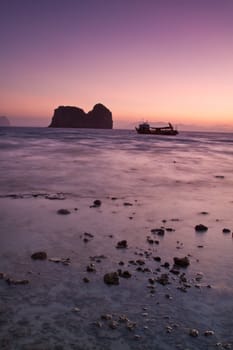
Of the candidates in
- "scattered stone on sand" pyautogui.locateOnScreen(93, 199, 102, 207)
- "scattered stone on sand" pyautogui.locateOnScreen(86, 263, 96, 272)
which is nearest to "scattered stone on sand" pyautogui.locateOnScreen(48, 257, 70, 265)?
"scattered stone on sand" pyautogui.locateOnScreen(86, 263, 96, 272)

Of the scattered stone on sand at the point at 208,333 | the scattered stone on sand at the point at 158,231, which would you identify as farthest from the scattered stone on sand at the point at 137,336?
the scattered stone on sand at the point at 158,231

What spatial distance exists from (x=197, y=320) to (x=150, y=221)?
19.1 feet

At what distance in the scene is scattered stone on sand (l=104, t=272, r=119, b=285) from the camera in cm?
682

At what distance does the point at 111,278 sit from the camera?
6863mm

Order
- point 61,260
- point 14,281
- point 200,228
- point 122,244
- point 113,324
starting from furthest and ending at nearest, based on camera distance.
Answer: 1. point 200,228
2. point 122,244
3. point 61,260
4. point 14,281
5. point 113,324

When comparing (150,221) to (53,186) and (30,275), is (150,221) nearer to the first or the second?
(30,275)

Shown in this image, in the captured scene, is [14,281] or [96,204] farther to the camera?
[96,204]

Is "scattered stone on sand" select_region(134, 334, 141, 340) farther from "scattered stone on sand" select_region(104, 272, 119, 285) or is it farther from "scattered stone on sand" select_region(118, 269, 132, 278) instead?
"scattered stone on sand" select_region(118, 269, 132, 278)

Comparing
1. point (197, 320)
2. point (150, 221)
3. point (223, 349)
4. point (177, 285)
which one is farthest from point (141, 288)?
point (150, 221)

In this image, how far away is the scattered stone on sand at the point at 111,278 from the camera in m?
6.82

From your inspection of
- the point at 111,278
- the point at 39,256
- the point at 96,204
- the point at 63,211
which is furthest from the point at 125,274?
the point at 96,204

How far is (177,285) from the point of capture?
22.2 feet

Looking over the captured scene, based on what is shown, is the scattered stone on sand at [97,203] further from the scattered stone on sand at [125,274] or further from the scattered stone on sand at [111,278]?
the scattered stone on sand at [111,278]

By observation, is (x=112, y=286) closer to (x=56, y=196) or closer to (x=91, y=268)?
(x=91, y=268)
